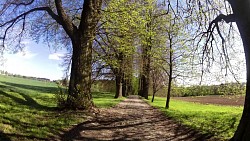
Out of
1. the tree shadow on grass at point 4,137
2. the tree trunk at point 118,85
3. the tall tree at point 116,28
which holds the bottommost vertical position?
the tree shadow on grass at point 4,137

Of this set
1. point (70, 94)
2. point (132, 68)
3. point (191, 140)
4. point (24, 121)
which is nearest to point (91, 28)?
Result: point (70, 94)


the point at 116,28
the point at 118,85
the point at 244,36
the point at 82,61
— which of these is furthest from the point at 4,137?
the point at 118,85

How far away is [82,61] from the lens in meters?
15.4

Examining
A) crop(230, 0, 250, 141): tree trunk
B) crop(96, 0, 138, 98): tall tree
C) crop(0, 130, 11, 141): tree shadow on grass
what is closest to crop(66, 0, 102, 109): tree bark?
crop(96, 0, 138, 98): tall tree

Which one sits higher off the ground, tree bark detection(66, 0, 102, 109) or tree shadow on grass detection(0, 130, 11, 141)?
tree bark detection(66, 0, 102, 109)

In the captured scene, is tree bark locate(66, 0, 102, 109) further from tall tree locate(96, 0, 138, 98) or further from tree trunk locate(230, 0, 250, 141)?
tree trunk locate(230, 0, 250, 141)

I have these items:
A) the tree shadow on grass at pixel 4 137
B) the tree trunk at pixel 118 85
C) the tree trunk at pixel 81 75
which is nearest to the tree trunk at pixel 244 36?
the tree shadow on grass at pixel 4 137

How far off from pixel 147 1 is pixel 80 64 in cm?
657

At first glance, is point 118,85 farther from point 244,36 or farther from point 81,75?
point 244,36

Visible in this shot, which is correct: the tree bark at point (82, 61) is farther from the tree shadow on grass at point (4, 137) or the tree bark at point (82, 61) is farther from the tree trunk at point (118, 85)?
the tree trunk at point (118, 85)

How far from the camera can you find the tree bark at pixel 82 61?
14938 mm

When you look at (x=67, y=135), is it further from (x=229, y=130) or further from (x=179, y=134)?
(x=229, y=130)

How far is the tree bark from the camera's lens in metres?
14.9

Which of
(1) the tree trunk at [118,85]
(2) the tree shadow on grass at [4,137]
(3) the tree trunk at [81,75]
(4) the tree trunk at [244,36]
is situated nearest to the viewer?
(2) the tree shadow on grass at [4,137]
